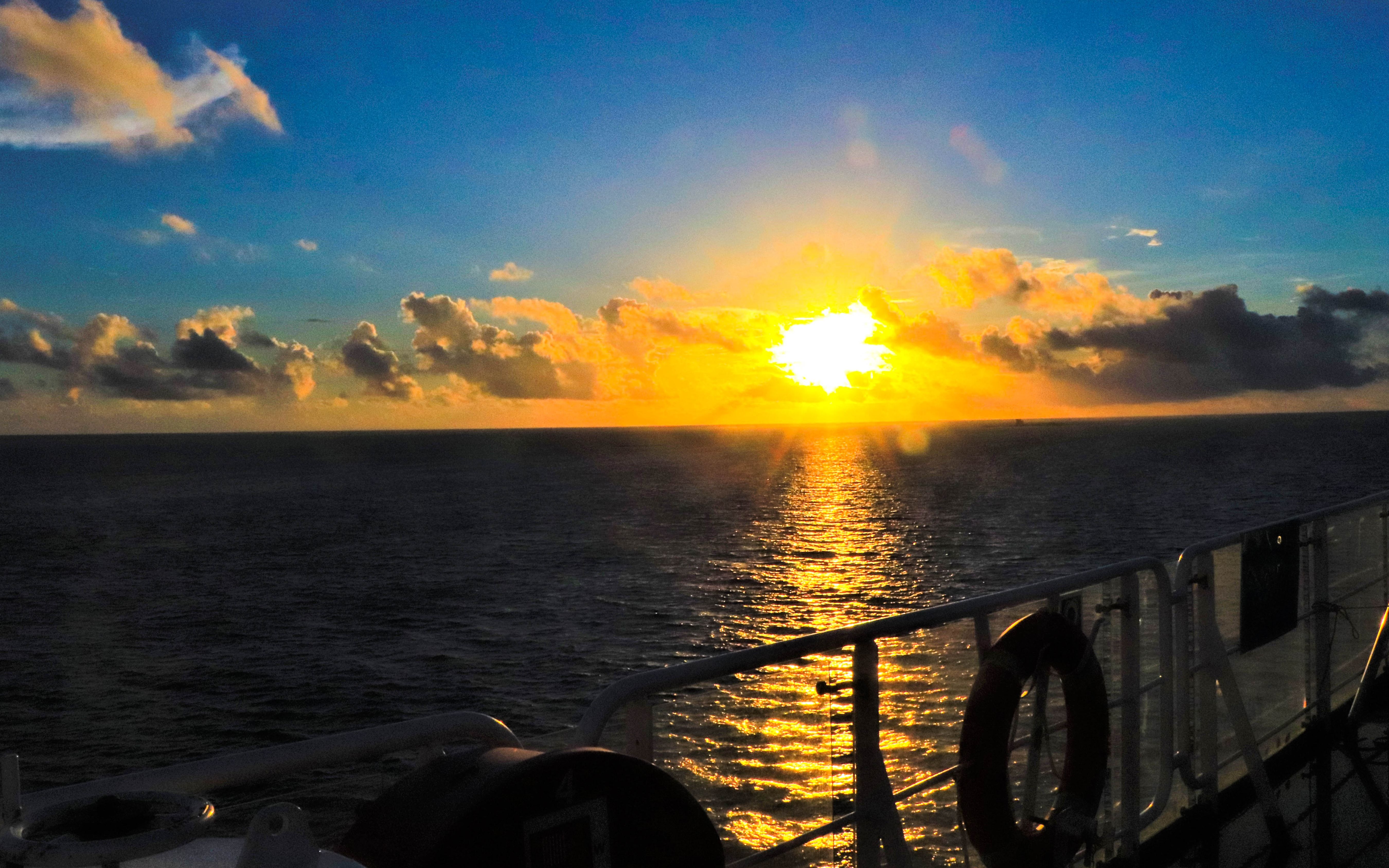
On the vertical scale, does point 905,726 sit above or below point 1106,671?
below

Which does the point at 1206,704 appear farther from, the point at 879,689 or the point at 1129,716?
the point at 879,689

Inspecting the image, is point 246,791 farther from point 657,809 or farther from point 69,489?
point 69,489

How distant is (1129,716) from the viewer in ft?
13.0

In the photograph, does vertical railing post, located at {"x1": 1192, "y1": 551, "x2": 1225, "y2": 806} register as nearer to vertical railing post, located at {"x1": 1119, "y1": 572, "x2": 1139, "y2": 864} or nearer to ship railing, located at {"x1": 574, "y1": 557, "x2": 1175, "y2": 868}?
ship railing, located at {"x1": 574, "y1": 557, "x2": 1175, "y2": 868}

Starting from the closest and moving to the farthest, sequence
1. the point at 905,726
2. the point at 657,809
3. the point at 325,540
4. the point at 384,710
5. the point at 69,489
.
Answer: the point at 657,809 < the point at 905,726 < the point at 384,710 < the point at 325,540 < the point at 69,489

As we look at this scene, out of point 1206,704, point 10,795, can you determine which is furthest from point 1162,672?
point 10,795

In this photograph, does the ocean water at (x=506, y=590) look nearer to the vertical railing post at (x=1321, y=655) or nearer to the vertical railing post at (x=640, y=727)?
the vertical railing post at (x=640, y=727)

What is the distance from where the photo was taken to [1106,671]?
155 inches

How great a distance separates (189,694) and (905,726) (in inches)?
986

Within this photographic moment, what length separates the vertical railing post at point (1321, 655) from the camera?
5.21m

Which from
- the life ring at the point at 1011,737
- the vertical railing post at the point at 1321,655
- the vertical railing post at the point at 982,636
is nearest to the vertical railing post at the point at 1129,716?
the life ring at the point at 1011,737

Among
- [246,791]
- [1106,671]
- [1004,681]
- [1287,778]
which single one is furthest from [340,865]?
[246,791]


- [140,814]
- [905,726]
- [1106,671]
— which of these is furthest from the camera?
[905,726]

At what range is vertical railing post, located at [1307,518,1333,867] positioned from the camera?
17.1 ft
